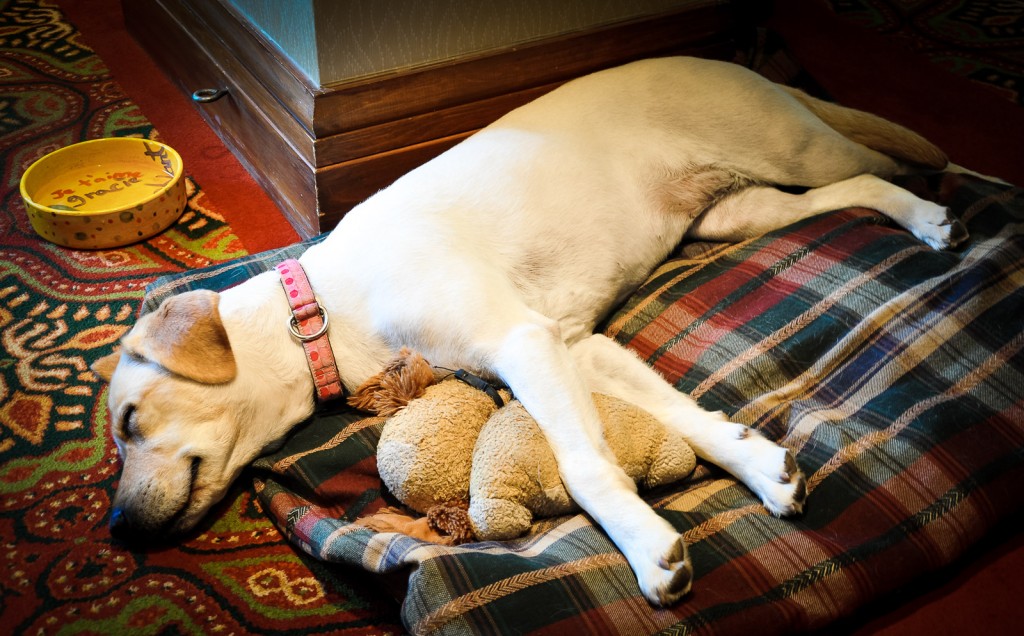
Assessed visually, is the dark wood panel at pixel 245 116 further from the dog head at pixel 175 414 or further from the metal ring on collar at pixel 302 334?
the dog head at pixel 175 414

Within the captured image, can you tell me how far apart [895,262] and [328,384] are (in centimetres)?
139

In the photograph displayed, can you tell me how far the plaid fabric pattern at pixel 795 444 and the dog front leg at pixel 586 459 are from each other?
0.04 meters

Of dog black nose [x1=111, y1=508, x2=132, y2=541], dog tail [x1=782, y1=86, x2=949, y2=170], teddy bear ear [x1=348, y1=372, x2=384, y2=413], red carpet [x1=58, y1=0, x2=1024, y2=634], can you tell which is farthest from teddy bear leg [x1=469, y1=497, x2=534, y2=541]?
dog tail [x1=782, y1=86, x2=949, y2=170]

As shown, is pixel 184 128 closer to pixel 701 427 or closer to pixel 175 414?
pixel 175 414

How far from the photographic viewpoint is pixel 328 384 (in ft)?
6.03

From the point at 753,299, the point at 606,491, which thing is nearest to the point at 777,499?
the point at 606,491

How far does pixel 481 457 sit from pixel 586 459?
0.66 ft

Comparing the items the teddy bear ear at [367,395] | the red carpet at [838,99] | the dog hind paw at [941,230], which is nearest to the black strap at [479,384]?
the teddy bear ear at [367,395]

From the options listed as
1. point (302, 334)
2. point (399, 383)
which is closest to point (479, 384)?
point (399, 383)

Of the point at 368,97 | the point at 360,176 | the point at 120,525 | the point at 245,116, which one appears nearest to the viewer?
the point at 120,525

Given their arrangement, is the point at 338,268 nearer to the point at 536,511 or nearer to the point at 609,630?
the point at 536,511

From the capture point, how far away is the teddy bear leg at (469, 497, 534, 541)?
5.15 feet

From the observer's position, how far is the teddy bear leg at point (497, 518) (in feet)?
5.15

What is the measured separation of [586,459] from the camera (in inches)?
63.9
